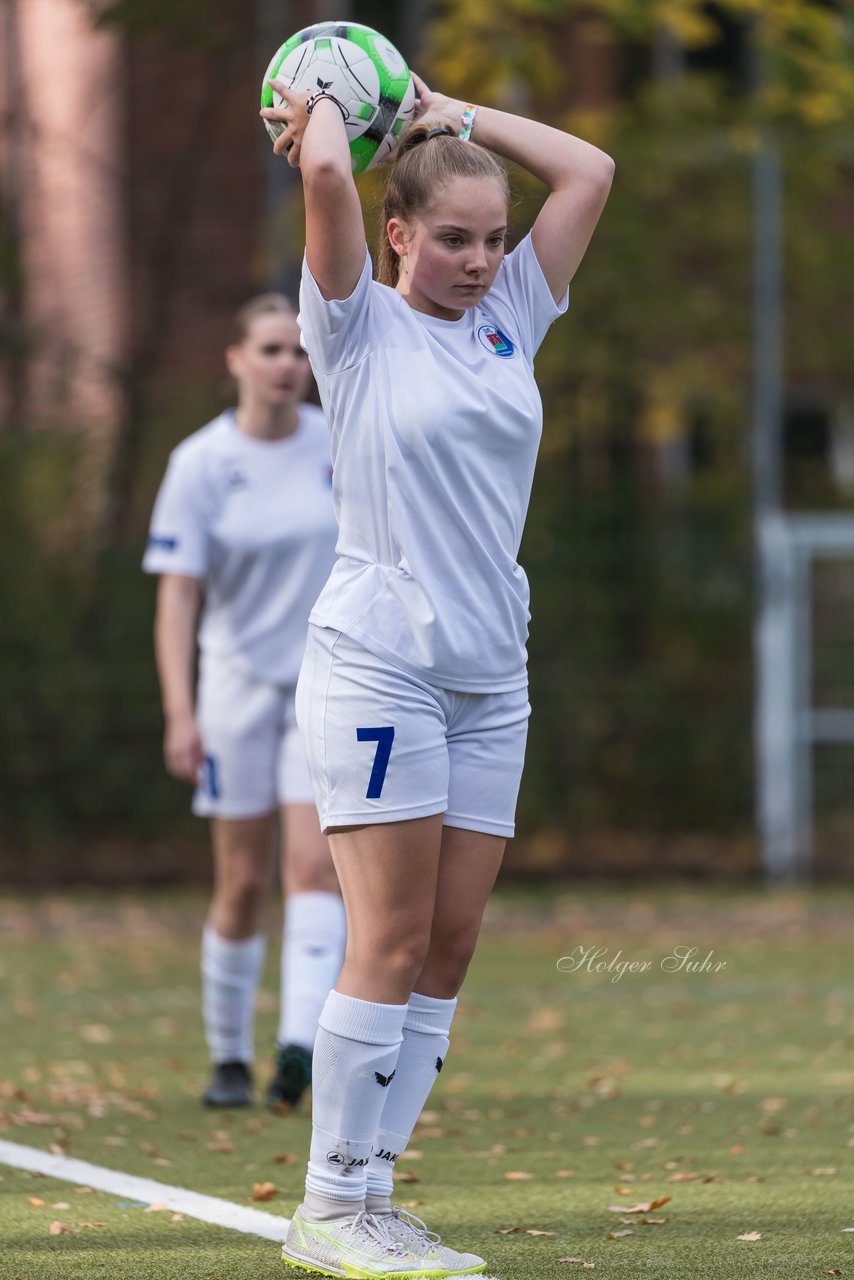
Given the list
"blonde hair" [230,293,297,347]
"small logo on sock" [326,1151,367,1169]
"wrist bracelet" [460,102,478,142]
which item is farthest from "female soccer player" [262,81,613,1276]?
"blonde hair" [230,293,297,347]

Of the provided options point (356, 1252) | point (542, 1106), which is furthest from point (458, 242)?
point (542, 1106)

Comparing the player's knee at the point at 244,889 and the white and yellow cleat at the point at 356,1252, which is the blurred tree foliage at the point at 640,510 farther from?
the white and yellow cleat at the point at 356,1252

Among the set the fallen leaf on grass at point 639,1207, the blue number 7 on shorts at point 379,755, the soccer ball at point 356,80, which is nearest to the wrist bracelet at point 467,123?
the soccer ball at point 356,80

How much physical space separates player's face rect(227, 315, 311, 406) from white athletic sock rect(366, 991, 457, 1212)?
2.54m

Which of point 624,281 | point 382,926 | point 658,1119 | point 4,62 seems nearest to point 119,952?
point 658,1119

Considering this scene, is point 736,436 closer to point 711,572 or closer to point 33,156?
point 711,572

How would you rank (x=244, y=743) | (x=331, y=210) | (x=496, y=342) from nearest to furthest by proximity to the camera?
1. (x=331, y=210)
2. (x=496, y=342)
3. (x=244, y=743)

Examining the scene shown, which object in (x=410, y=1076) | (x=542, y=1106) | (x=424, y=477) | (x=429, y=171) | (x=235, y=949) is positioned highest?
(x=429, y=171)

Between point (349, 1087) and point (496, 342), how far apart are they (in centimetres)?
151

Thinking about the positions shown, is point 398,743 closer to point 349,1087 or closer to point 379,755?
point 379,755

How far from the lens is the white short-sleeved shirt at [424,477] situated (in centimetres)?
401

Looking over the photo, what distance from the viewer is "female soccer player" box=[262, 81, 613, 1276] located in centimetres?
402

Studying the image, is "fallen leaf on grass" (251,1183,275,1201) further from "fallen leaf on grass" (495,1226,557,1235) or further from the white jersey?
the white jersey

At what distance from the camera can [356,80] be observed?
4.26 metres
